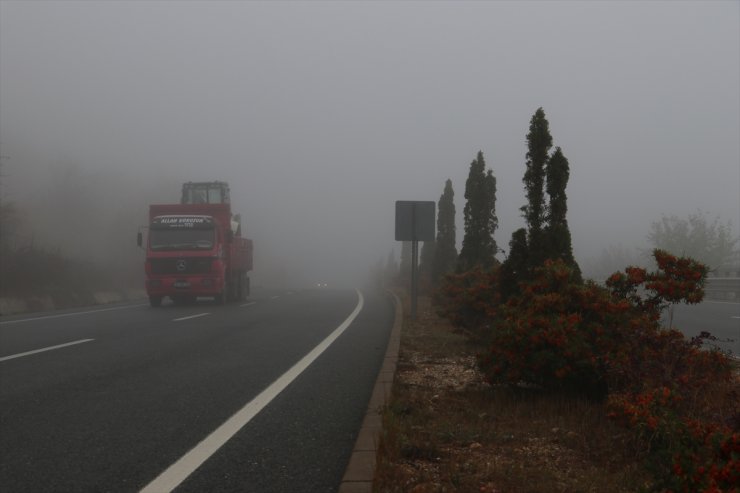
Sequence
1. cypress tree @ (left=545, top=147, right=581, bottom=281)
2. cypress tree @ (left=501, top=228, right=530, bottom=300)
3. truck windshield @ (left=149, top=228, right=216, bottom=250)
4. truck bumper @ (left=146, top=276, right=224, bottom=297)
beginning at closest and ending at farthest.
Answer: cypress tree @ (left=545, top=147, right=581, bottom=281) → cypress tree @ (left=501, top=228, right=530, bottom=300) → truck bumper @ (left=146, top=276, right=224, bottom=297) → truck windshield @ (left=149, top=228, right=216, bottom=250)

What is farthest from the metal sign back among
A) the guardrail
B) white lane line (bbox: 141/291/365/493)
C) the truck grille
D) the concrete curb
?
the guardrail

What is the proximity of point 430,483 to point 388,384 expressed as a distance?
9.26 ft

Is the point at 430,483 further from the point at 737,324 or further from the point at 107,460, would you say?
the point at 737,324

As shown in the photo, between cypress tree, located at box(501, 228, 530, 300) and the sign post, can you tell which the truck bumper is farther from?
cypress tree, located at box(501, 228, 530, 300)

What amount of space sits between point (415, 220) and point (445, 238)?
12.5 m

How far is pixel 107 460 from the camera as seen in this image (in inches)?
164

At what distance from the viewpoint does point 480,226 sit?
17.2m

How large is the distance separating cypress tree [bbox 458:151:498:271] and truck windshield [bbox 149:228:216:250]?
840 cm

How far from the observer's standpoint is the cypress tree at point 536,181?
8234mm

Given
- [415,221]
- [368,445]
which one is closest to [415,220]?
[415,221]

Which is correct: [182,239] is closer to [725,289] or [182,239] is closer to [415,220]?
[415,220]

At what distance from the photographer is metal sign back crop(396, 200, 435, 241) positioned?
50.8ft

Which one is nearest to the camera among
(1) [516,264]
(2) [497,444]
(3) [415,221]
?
(2) [497,444]

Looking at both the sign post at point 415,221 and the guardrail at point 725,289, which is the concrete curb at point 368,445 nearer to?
the sign post at point 415,221
